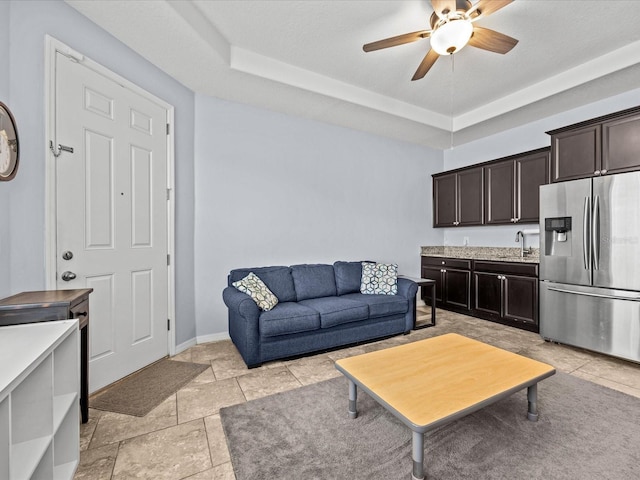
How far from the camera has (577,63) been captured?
3150 mm

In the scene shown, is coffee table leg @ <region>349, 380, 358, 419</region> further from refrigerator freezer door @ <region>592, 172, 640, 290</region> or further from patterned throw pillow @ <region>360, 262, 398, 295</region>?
refrigerator freezer door @ <region>592, 172, 640, 290</region>

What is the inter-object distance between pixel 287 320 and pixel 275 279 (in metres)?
0.74

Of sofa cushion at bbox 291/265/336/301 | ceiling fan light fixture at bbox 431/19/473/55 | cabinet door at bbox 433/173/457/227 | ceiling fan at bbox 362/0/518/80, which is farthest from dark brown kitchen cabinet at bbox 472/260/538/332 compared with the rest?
ceiling fan light fixture at bbox 431/19/473/55

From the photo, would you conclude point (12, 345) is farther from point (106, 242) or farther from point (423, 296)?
point (423, 296)

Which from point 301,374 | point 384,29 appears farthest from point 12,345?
point 384,29

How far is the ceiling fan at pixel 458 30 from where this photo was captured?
6.72ft

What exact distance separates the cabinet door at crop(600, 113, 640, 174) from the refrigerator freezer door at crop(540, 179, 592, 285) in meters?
0.24

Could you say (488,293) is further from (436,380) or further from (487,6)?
(487,6)

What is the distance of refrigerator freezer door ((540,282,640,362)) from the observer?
2.79 meters

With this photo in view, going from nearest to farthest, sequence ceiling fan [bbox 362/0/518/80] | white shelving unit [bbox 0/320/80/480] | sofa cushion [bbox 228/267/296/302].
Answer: white shelving unit [bbox 0/320/80/480]
ceiling fan [bbox 362/0/518/80]
sofa cushion [bbox 228/267/296/302]

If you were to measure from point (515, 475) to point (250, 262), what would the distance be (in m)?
3.08

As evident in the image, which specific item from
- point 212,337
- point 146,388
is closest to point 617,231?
point 212,337

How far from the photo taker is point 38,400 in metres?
1.20

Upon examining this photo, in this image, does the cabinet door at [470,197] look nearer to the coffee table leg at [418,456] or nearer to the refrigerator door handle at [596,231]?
the refrigerator door handle at [596,231]
